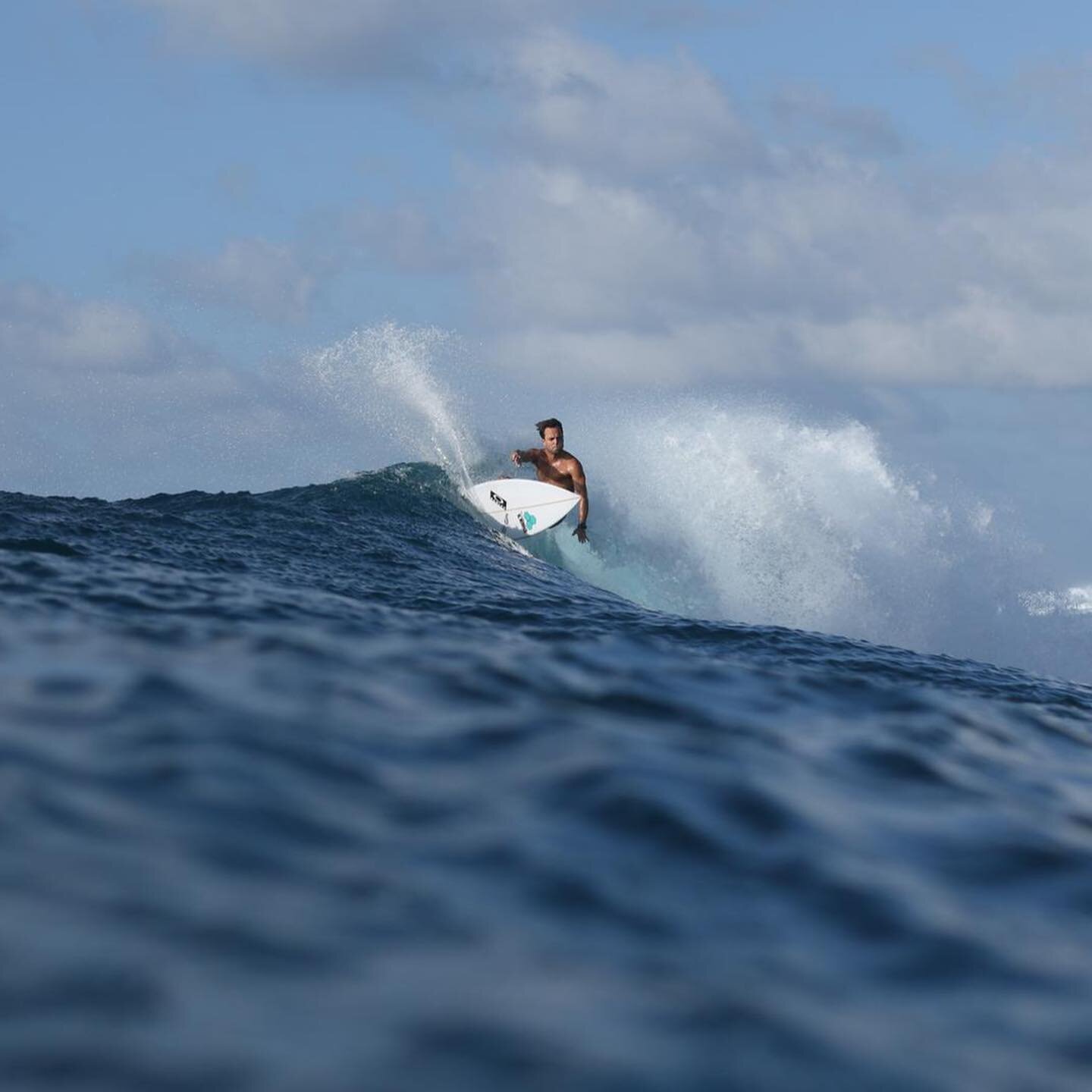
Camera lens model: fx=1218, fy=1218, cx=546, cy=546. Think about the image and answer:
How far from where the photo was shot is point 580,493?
68.3ft

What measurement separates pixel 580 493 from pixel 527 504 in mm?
1058

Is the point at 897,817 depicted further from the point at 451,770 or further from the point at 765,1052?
the point at 765,1052

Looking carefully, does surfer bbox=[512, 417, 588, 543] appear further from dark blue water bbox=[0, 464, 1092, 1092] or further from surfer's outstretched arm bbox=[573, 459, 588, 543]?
dark blue water bbox=[0, 464, 1092, 1092]

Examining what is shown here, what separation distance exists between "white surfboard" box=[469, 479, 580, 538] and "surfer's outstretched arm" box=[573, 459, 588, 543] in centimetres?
23

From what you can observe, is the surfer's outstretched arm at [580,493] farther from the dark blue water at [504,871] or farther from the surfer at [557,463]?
the dark blue water at [504,871]

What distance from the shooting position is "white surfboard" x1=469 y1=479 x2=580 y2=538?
20266mm

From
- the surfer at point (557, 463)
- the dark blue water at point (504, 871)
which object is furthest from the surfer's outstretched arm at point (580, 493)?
the dark blue water at point (504, 871)

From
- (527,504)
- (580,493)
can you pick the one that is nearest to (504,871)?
(527,504)

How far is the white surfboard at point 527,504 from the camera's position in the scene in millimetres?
20266

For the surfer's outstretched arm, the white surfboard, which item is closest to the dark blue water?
the white surfboard

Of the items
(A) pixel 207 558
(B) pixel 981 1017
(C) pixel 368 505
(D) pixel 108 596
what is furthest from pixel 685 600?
(B) pixel 981 1017

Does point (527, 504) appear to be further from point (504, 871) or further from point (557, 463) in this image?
point (504, 871)

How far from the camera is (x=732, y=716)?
6.11 meters

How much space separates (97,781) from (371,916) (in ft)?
4.29
